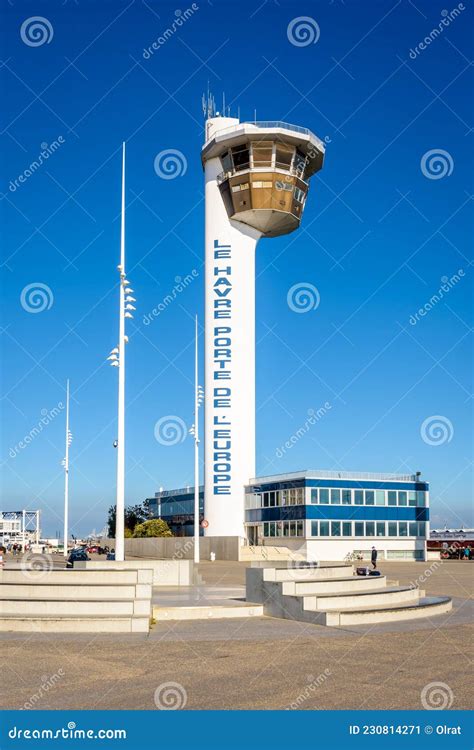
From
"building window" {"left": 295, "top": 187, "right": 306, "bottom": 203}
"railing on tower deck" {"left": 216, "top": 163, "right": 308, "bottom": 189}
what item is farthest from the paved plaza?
"building window" {"left": 295, "top": 187, "right": 306, "bottom": 203}

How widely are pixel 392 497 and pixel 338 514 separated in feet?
19.7

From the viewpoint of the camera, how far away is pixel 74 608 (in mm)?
19531

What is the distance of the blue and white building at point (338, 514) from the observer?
7012cm

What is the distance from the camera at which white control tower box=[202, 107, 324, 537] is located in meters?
73.6

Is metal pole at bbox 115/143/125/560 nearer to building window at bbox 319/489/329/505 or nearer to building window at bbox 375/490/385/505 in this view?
building window at bbox 319/489/329/505

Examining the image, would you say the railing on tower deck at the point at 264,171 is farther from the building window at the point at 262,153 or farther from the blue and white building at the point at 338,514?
the blue and white building at the point at 338,514

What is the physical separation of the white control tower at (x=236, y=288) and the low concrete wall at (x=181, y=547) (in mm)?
1072

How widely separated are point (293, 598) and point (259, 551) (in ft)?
162

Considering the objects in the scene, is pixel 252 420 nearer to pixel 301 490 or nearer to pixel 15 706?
pixel 301 490

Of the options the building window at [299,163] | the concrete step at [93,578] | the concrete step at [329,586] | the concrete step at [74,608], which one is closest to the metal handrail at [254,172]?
the building window at [299,163]

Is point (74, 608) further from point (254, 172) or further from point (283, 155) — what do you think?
point (283, 155)

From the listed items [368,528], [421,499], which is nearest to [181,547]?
[368,528]

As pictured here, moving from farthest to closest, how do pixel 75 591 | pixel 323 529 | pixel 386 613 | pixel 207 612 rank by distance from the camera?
pixel 323 529 → pixel 207 612 → pixel 75 591 → pixel 386 613

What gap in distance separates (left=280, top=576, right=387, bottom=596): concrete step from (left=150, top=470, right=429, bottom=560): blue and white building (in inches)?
1669
